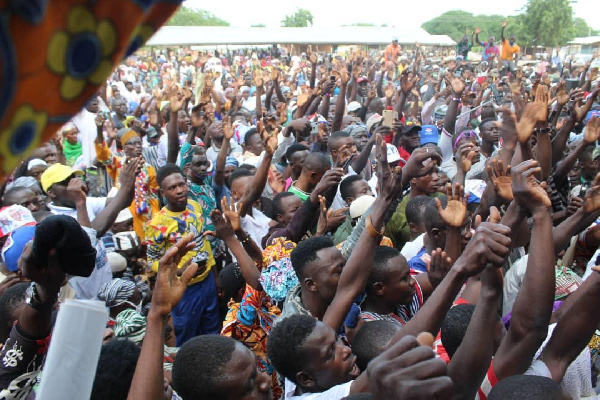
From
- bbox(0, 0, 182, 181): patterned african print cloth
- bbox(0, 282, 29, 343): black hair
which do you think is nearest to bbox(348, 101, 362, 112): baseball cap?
bbox(0, 282, 29, 343): black hair

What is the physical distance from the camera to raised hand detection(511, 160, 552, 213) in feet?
6.50

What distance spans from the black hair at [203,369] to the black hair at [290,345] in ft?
0.62

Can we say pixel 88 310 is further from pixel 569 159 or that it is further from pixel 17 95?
pixel 569 159

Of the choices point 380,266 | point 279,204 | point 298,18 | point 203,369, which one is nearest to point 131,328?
point 203,369

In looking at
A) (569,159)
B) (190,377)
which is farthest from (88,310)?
(569,159)

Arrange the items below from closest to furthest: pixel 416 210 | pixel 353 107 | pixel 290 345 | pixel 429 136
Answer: pixel 290 345 < pixel 416 210 < pixel 429 136 < pixel 353 107

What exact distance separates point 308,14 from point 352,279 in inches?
2967

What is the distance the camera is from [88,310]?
1192 millimetres

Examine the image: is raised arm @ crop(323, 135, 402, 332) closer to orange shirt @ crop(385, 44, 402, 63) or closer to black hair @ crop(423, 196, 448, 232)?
black hair @ crop(423, 196, 448, 232)

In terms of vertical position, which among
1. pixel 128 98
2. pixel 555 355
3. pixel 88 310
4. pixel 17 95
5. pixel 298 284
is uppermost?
pixel 17 95

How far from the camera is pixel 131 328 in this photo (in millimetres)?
2656

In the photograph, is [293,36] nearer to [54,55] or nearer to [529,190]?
[529,190]

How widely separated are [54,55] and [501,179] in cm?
253

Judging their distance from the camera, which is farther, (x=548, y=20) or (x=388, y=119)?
(x=548, y=20)
